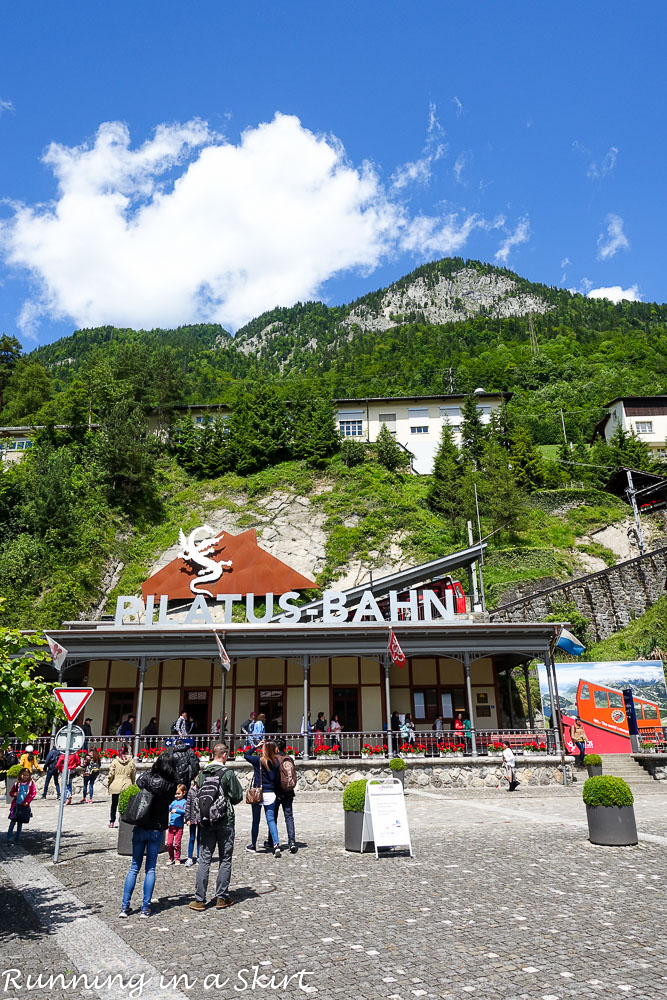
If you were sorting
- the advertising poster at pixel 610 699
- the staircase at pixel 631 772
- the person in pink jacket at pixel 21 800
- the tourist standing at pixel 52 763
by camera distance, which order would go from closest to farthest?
the person in pink jacket at pixel 21 800, the tourist standing at pixel 52 763, the staircase at pixel 631 772, the advertising poster at pixel 610 699

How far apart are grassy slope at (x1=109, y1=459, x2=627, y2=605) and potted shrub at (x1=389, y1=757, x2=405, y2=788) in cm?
2205

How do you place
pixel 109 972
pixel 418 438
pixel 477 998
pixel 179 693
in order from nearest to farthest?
pixel 477 998
pixel 109 972
pixel 179 693
pixel 418 438

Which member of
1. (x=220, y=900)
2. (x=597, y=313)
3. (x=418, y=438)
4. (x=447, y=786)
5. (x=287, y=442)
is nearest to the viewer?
(x=220, y=900)

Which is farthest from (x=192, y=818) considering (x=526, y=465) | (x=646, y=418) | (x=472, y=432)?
(x=646, y=418)

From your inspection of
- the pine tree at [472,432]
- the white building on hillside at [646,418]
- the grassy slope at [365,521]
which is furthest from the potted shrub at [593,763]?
the white building on hillside at [646,418]

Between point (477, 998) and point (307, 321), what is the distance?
18137 cm

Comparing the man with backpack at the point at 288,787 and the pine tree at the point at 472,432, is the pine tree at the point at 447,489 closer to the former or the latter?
the pine tree at the point at 472,432

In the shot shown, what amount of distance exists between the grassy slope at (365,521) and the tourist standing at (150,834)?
35561 mm

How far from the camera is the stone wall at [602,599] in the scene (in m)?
38.7

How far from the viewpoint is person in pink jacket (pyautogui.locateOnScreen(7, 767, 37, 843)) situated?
39.8 ft

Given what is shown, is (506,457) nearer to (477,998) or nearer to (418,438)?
(418,438)

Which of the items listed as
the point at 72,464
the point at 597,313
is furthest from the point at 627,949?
the point at 597,313

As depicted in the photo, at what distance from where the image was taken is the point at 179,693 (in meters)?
26.9

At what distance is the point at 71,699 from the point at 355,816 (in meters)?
5.21
